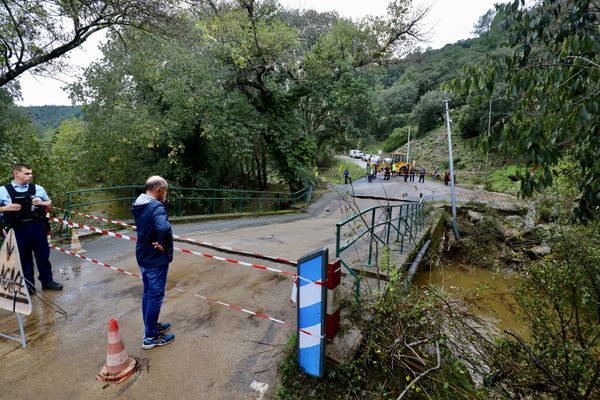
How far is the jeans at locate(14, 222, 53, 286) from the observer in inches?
165

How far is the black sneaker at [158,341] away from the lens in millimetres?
3334

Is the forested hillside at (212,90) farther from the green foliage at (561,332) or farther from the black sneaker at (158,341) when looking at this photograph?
the black sneaker at (158,341)

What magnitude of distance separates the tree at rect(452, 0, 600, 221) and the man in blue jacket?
3.00 meters

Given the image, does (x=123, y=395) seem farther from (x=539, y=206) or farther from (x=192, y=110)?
(x=539, y=206)

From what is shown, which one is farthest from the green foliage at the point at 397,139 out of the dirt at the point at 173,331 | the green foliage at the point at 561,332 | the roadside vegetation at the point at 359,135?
the dirt at the point at 173,331

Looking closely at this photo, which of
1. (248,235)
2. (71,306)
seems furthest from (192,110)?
(71,306)

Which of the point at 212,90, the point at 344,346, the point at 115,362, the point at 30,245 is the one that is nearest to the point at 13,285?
the point at 30,245

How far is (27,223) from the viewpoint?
419 cm

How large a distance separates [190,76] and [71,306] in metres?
9.96

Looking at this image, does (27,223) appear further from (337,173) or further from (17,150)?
(17,150)

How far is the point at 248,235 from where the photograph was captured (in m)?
8.88

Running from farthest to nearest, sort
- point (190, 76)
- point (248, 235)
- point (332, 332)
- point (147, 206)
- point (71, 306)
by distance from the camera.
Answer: point (190, 76) → point (248, 235) → point (71, 306) → point (147, 206) → point (332, 332)

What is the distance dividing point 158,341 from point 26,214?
2.59 m

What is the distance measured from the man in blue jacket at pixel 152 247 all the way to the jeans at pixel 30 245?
2.13 metres
